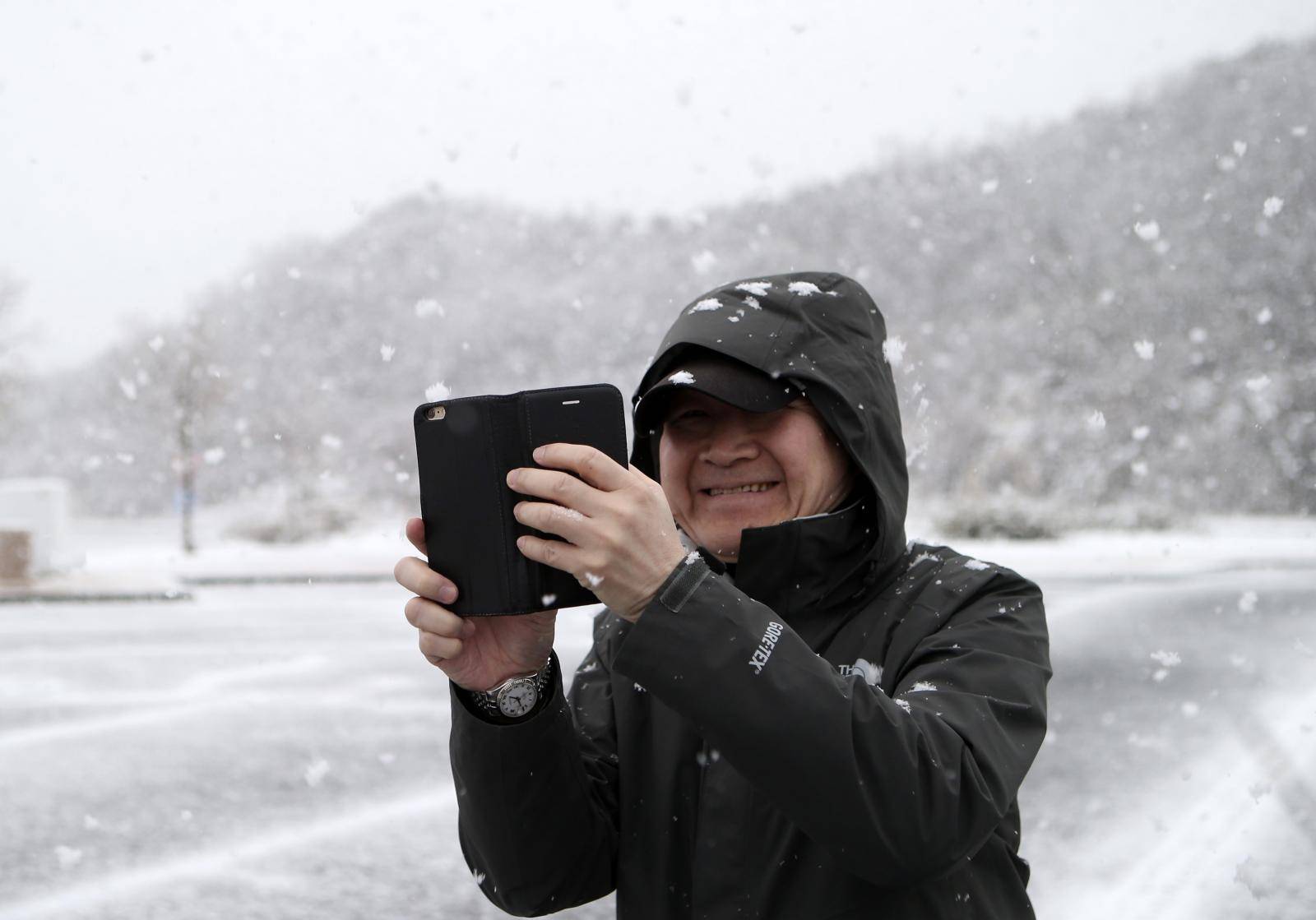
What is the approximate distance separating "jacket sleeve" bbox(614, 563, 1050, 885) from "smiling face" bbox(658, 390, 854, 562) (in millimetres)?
411

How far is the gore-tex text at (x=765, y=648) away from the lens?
3.33ft

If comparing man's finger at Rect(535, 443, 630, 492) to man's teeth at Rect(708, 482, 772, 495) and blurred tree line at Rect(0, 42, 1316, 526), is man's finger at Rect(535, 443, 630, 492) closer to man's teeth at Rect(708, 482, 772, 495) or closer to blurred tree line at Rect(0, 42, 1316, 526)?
man's teeth at Rect(708, 482, 772, 495)

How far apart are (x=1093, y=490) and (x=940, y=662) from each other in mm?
20169

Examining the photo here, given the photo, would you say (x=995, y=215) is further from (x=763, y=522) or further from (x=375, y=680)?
(x=763, y=522)

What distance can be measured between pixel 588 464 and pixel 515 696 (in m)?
0.44

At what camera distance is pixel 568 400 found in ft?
3.55

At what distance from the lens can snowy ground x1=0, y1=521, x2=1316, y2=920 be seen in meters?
3.72

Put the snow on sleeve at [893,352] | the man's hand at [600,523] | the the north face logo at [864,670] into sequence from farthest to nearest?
1. the snow on sleeve at [893,352]
2. the the north face logo at [864,670]
3. the man's hand at [600,523]

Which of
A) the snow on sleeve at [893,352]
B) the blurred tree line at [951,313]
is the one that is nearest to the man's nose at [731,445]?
the snow on sleeve at [893,352]

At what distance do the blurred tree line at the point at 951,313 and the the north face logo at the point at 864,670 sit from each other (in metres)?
18.4

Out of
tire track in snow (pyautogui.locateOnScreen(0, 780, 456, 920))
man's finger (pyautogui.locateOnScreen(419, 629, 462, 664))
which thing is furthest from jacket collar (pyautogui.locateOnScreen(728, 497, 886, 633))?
tire track in snow (pyautogui.locateOnScreen(0, 780, 456, 920))

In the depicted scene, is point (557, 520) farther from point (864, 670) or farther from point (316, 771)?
point (316, 771)

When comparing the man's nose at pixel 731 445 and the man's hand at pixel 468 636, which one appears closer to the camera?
the man's hand at pixel 468 636

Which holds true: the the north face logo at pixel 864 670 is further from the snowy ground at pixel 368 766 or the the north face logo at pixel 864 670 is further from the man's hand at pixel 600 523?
the snowy ground at pixel 368 766
